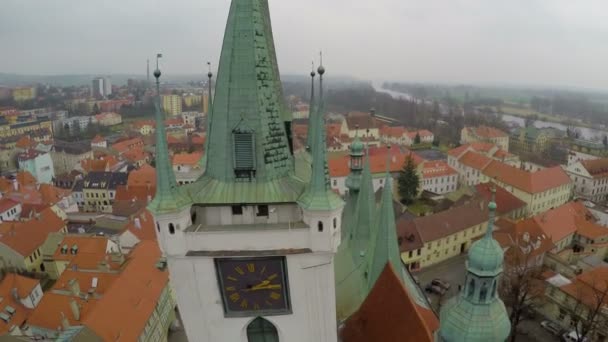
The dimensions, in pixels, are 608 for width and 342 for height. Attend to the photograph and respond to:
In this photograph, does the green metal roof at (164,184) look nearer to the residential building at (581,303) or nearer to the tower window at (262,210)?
the tower window at (262,210)

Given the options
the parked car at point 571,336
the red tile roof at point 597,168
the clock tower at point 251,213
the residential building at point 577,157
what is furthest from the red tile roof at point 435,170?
the clock tower at point 251,213

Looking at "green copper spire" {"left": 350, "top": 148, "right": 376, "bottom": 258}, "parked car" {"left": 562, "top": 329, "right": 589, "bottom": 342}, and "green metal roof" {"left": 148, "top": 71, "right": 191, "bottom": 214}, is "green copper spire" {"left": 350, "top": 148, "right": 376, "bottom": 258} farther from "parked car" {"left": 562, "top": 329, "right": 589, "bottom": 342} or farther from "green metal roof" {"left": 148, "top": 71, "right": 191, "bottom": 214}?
"parked car" {"left": 562, "top": 329, "right": 589, "bottom": 342}

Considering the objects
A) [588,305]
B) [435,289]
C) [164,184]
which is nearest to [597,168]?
[435,289]

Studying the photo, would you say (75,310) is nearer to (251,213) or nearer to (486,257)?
(251,213)

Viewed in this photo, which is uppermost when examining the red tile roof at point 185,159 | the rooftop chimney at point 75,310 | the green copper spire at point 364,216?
the green copper spire at point 364,216

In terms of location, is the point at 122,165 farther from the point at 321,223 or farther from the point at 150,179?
the point at 321,223

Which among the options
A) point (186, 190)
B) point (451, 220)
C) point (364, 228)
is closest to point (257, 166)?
point (186, 190)
